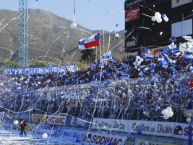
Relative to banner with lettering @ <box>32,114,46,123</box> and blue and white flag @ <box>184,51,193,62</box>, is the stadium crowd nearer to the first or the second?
blue and white flag @ <box>184,51,193,62</box>

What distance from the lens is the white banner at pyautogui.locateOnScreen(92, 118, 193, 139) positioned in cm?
1761

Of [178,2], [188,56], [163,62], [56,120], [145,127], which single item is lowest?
[56,120]

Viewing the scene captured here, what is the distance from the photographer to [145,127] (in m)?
19.5

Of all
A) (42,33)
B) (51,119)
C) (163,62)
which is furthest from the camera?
(51,119)

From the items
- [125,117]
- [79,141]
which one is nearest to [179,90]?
[125,117]

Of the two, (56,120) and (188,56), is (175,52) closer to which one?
(188,56)

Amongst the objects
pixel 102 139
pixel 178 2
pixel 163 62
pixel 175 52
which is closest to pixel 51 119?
Result: pixel 102 139

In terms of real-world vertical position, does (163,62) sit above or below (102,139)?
above

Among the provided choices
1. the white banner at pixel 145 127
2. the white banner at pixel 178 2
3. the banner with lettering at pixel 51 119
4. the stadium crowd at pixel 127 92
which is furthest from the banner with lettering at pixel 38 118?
the white banner at pixel 178 2

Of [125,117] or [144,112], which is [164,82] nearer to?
[144,112]

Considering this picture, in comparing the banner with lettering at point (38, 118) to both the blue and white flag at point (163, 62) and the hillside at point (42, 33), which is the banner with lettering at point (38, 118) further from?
the blue and white flag at point (163, 62)

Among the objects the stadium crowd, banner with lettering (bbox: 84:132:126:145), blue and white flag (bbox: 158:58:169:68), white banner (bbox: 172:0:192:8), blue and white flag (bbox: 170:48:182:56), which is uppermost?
white banner (bbox: 172:0:192:8)

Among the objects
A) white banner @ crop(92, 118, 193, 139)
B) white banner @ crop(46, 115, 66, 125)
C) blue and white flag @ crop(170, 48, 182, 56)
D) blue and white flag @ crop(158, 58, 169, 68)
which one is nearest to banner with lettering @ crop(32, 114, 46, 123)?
white banner @ crop(46, 115, 66, 125)

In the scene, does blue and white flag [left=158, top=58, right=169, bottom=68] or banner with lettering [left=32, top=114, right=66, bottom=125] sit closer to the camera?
blue and white flag [left=158, top=58, right=169, bottom=68]
